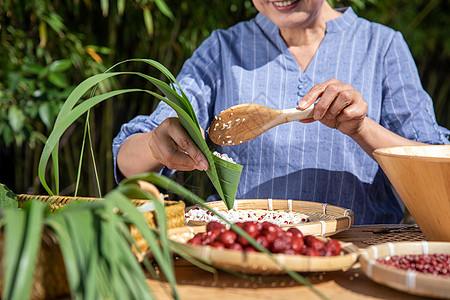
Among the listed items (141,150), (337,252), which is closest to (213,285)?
(337,252)

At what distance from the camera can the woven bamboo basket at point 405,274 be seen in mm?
597

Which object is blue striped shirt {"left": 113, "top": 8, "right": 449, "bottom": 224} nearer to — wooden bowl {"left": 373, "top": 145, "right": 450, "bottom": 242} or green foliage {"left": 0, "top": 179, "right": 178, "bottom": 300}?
wooden bowl {"left": 373, "top": 145, "right": 450, "bottom": 242}

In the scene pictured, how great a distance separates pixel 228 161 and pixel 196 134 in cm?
9

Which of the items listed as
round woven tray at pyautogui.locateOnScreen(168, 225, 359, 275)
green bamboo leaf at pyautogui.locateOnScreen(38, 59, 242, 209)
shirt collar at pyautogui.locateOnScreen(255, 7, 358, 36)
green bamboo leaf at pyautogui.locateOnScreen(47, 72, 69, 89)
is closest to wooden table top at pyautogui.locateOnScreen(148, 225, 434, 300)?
round woven tray at pyautogui.locateOnScreen(168, 225, 359, 275)

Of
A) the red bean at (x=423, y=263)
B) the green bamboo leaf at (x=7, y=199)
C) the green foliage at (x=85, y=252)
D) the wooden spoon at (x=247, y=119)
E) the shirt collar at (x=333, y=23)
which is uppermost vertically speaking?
the shirt collar at (x=333, y=23)

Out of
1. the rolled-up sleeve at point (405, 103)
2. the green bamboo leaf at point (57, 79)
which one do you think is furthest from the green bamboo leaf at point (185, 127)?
the green bamboo leaf at point (57, 79)

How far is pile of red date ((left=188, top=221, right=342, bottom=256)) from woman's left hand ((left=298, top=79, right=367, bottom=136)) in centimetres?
39

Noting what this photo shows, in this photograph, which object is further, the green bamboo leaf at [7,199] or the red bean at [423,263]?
the green bamboo leaf at [7,199]

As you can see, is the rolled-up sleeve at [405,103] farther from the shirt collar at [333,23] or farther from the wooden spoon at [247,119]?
the wooden spoon at [247,119]

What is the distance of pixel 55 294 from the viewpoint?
0.61 meters

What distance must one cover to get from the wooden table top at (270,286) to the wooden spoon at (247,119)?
0.38 metres

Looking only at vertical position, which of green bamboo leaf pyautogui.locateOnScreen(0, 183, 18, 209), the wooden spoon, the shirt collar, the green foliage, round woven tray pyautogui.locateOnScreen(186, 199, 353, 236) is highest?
the shirt collar

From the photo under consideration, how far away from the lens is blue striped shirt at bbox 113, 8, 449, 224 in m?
1.49

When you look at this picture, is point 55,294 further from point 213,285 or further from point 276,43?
point 276,43
